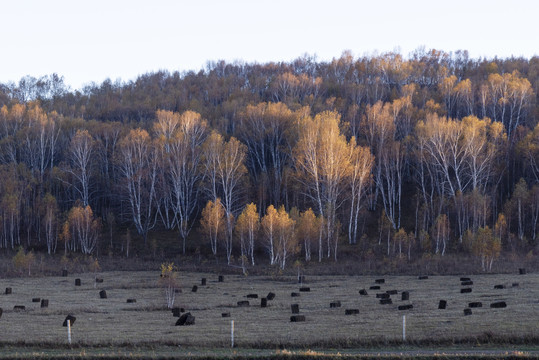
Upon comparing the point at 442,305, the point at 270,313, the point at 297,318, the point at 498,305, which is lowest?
the point at 270,313

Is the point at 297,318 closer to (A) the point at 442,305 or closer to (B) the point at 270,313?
(B) the point at 270,313

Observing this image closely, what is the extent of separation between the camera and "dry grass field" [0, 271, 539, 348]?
26328 mm

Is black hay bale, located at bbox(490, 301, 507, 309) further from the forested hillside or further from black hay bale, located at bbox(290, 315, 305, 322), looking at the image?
the forested hillside

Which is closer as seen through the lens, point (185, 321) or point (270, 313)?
point (185, 321)

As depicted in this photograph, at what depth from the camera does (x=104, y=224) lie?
301 ft

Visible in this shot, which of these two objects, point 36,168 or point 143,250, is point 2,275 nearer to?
point 143,250

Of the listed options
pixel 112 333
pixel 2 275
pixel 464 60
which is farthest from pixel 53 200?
pixel 464 60

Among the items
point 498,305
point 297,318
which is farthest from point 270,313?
point 498,305

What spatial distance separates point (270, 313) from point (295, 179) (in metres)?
39.4

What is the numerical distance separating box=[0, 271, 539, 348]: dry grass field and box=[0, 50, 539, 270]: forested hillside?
1257 cm

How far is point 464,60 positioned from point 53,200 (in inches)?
4280

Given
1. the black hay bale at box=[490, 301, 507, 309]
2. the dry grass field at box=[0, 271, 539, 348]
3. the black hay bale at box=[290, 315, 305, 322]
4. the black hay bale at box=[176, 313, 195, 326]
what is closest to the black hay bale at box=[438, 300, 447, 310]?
the dry grass field at box=[0, 271, 539, 348]

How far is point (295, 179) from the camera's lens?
7556cm

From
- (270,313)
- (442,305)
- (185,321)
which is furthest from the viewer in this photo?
(270,313)
